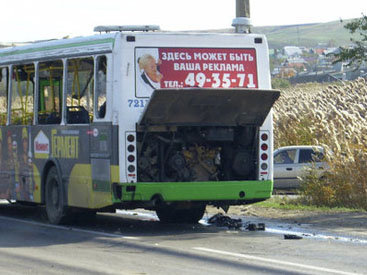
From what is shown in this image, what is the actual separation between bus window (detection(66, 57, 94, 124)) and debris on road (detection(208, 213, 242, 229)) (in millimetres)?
2883

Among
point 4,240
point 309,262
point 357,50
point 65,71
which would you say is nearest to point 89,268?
point 309,262

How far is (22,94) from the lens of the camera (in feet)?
62.0

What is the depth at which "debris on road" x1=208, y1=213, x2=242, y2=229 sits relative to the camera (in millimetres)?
16833

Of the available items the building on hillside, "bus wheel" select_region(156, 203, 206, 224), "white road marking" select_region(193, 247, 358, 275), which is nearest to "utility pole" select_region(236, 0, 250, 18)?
"bus wheel" select_region(156, 203, 206, 224)

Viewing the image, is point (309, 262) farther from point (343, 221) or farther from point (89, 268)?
point (343, 221)

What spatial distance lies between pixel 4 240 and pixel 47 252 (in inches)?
73.1

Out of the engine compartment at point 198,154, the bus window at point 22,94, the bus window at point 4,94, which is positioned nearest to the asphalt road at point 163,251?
the engine compartment at point 198,154

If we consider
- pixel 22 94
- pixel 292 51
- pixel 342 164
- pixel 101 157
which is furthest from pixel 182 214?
pixel 292 51

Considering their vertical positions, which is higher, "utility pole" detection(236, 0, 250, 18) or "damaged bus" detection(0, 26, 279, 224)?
"utility pole" detection(236, 0, 250, 18)

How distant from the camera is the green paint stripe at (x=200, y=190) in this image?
15.6 metres

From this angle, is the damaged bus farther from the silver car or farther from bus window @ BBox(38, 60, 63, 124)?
the silver car

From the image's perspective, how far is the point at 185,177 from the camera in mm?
16047

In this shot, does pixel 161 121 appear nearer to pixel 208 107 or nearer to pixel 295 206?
pixel 208 107

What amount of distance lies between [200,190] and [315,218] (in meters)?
2.92
